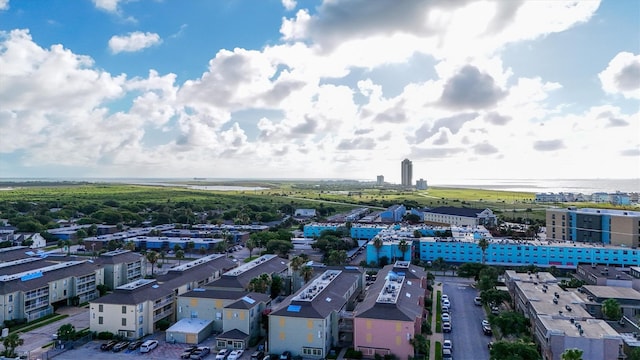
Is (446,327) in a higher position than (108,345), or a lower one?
higher

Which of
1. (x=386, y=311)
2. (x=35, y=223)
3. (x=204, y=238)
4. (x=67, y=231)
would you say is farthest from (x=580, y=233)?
(x=35, y=223)

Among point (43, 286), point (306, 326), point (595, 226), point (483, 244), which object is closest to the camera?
point (306, 326)

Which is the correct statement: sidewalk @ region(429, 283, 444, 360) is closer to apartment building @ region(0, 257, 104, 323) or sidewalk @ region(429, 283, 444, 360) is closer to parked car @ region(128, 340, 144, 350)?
parked car @ region(128, 340, 144, 350)

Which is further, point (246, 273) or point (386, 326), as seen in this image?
point (246, 273)

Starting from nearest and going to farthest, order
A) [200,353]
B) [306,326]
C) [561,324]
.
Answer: [561,324], [200,353], [306,326]

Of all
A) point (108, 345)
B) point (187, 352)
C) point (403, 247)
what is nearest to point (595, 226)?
point (403, 247)

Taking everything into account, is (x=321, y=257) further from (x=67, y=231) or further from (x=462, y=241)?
(x=67, y=231)

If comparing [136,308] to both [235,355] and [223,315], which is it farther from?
[235,355]
